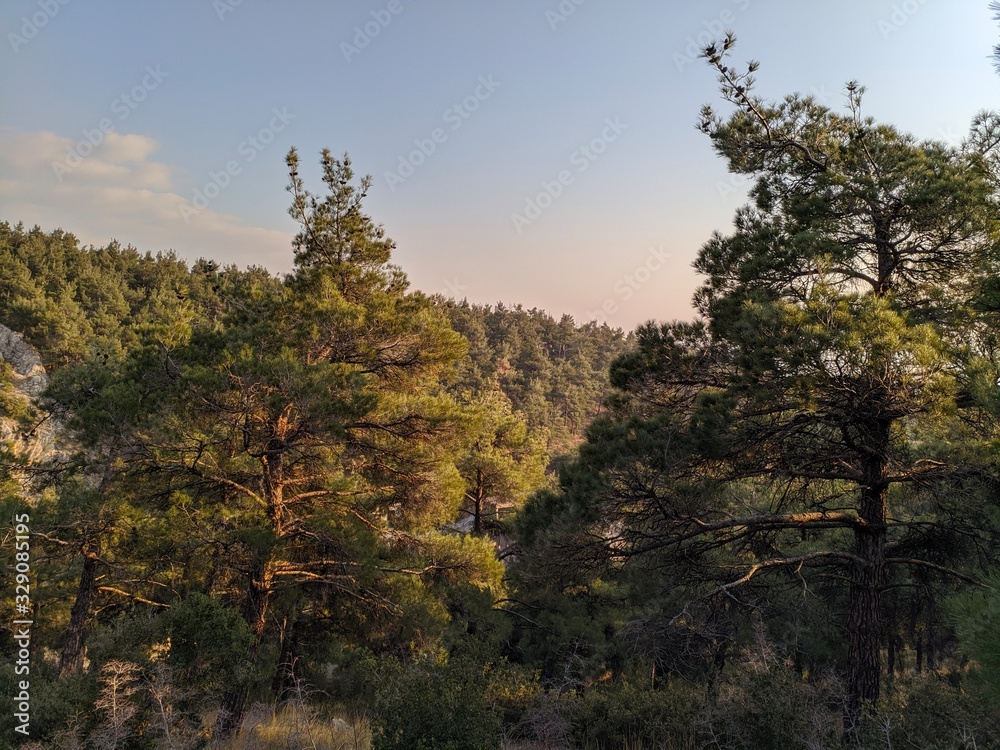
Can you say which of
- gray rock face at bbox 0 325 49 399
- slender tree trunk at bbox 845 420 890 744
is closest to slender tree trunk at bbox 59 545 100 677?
slender tree trunk at bbox 845 420 890 744

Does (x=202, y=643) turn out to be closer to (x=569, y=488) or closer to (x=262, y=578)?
(x=262, y=578)

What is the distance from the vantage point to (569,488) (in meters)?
9.91

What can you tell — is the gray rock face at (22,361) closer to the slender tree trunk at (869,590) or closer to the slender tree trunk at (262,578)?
the slender tree trunk at (262,578)

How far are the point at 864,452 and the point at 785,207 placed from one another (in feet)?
Result: 13.3

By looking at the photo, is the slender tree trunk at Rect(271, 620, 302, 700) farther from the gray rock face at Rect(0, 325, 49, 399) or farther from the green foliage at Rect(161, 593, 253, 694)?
the gray rock face at Rect(0, 325, 49, 399)

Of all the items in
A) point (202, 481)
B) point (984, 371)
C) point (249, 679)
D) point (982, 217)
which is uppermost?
point (982, 217)

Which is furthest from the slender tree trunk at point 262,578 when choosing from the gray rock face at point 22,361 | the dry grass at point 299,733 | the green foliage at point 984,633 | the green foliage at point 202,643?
the gray rock face at point 22,361

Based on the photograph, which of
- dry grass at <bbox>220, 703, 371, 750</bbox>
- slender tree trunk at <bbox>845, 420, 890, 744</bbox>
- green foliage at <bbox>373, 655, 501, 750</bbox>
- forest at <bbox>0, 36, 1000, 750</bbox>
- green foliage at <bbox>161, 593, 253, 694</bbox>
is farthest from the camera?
slender tree trunk at <bbox>845, 420, 890, 744</bbox>

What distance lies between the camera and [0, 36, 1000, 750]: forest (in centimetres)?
689

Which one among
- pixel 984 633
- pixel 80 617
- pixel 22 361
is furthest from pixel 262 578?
pixel 22 361

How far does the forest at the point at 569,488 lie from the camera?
6.89m

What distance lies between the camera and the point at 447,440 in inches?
452

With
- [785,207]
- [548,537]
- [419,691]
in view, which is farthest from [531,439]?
[419,691]

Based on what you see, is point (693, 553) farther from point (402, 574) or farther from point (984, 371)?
point (402, 574)
